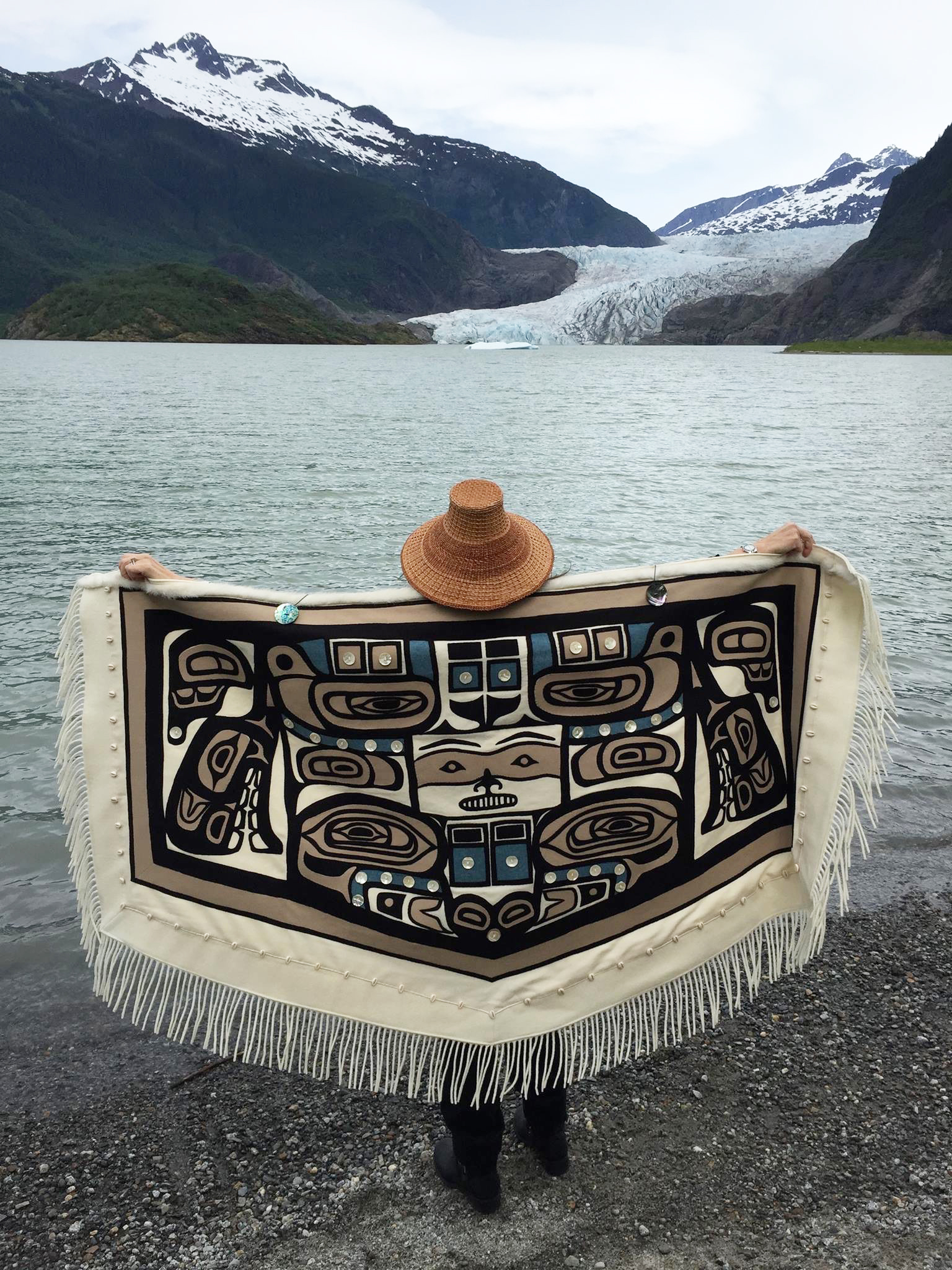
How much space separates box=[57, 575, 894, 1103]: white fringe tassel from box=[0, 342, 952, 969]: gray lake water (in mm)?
2409

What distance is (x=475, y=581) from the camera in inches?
93.7

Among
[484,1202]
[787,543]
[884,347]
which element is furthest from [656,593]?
[884,347]

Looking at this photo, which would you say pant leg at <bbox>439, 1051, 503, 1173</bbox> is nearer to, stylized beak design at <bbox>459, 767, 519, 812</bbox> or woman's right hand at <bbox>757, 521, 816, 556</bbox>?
stylized beak design at <bbox>459, 767, 519, 812</bbox>

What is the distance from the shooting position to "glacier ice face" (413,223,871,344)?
132 metres

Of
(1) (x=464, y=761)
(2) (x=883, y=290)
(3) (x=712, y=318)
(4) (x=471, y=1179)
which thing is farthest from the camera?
(3) (x=712, y=318)

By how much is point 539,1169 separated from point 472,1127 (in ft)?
1.51

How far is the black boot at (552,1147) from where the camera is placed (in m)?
2.90

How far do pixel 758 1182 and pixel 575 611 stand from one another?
6.13ft

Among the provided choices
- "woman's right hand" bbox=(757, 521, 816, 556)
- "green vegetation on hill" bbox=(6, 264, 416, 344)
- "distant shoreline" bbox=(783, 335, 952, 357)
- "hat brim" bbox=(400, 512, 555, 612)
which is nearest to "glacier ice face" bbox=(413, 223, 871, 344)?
"green vegetation on hill" bbox=(6, 264, 416, 344)

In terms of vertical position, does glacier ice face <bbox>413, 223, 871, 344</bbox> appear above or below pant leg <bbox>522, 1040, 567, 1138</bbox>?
above

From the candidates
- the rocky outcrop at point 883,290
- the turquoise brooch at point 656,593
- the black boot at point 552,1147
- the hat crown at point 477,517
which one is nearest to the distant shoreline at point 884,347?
the rocky outcrop at point 883,290

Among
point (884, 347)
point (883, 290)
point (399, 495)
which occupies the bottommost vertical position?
point (399, 495)

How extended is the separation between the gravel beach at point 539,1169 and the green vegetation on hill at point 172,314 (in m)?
118

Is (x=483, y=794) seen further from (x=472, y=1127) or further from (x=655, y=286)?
(x=655, y=286)
